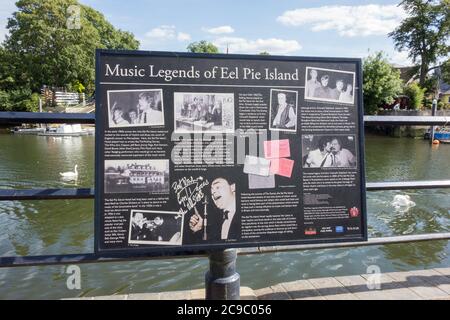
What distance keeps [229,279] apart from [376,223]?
8861mm

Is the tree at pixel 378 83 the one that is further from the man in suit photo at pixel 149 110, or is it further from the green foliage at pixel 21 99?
the man in suit photo at pixel 149 110

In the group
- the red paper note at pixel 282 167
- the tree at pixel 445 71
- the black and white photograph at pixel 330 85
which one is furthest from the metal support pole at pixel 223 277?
the tree at pixel 445 71

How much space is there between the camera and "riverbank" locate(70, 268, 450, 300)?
2799 mm

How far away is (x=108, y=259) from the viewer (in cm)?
247

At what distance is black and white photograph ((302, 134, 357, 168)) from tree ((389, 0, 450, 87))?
56.6 m

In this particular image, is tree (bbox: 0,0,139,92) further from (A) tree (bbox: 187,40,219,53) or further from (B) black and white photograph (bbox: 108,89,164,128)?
(B) black and white photograph (bbox: 108,89,164,128)

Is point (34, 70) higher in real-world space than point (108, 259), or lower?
higher

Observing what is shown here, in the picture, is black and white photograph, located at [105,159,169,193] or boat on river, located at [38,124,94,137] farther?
boat on river, located at [38,124,94,137]

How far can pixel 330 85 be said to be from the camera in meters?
2.40

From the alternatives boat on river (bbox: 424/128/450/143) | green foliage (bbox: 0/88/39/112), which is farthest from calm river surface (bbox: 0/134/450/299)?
green foliage (bbox: 0/88/39/112)
